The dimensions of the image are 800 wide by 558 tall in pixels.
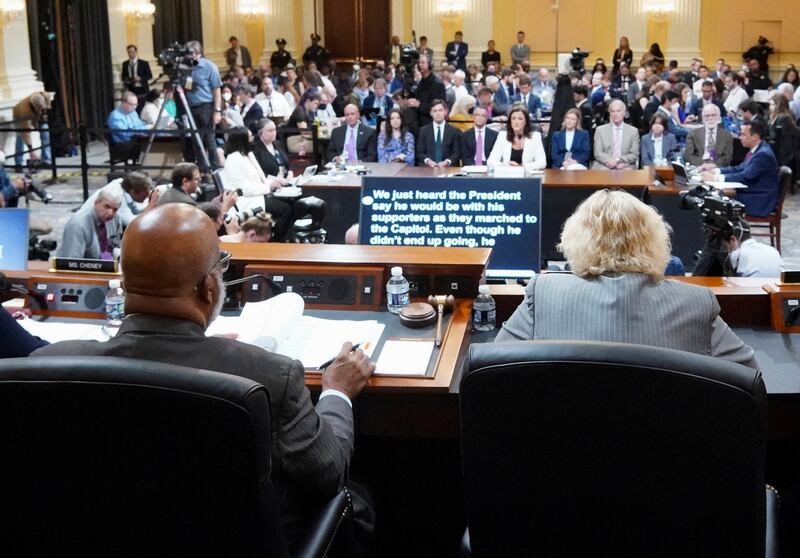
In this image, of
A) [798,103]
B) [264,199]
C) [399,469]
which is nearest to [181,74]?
[264,199]

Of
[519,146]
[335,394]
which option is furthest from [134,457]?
[519,146]

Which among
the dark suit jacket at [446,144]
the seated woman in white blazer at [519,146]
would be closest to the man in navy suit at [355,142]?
the dark suit jacket at [446,144]

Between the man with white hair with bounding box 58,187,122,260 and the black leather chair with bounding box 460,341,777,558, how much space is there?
3.93 meters

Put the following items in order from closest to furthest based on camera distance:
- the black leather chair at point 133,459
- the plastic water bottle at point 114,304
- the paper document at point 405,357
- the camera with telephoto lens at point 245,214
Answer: the black leather chair at point 133,459 < the paper document at point 405,357 < the plastic water bottle at point 114,304 < the camera with telephoto lens at point 245,214

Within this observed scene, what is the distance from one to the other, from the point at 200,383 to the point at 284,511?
548 mm

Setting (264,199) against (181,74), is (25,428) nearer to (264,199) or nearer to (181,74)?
(264,199)

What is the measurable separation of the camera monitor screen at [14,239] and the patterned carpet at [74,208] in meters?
4.51

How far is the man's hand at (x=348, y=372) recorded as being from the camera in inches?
95.0

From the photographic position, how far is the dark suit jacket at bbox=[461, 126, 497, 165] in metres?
9.16

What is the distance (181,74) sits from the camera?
36.0 ft

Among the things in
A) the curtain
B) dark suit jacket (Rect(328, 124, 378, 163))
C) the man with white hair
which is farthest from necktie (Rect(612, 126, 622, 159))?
the curtain

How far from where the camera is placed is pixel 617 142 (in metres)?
9.16

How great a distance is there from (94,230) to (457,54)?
14951mm

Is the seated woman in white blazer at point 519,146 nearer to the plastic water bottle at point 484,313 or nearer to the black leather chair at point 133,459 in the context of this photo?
the plastic water bottle at point 484,313
